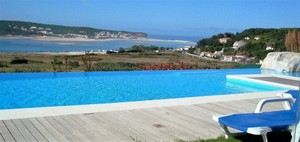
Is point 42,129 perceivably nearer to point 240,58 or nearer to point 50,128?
point 50,128

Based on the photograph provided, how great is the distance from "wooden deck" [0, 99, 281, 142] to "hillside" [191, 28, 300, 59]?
41.5 ft

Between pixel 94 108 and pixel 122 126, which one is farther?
pixel 94 108

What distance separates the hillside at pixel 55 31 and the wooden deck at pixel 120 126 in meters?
37.6

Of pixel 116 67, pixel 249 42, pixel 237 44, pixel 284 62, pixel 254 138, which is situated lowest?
pixel 116 67

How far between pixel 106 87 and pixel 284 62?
24.1ft

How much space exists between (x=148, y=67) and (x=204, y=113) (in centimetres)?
854

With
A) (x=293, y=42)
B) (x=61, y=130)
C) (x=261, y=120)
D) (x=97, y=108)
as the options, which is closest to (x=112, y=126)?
(x=61, y=130)

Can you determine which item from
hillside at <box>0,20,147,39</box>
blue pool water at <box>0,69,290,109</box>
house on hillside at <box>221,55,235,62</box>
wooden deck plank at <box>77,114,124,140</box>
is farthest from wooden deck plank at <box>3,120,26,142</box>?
hillside at <box>0,20,147,39</box>

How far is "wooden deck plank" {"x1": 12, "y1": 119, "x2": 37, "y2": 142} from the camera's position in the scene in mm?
3701

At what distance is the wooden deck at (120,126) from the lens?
12.6 ft

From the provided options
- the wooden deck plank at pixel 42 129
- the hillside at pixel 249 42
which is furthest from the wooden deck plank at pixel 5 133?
the hillside at pixel 249 42

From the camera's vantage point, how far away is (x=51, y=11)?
37188 mm

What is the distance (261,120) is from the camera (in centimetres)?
346

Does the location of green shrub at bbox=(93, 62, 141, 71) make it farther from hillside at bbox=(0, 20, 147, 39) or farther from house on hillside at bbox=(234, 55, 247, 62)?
hillside at bbox=(0, 20, 147, 39)
